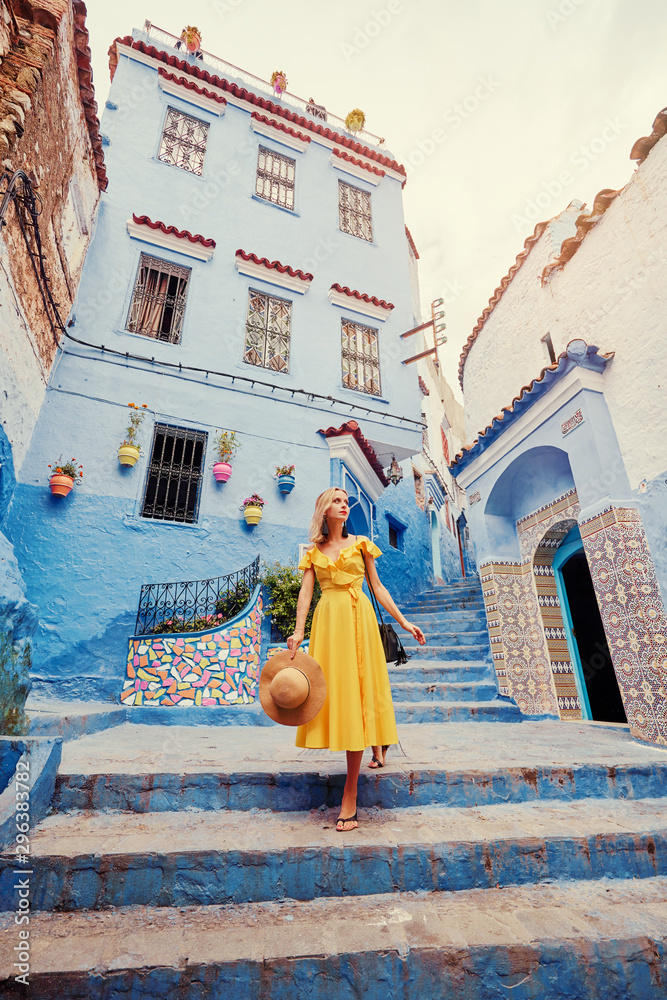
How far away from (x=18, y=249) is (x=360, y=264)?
7904mm

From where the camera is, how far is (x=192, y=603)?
662cm

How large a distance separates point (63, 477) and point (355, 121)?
12.7 metres

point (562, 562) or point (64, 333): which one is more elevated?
point (64, 333)

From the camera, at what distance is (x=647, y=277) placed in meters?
5.33

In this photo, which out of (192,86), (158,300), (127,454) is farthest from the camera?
(192,86)

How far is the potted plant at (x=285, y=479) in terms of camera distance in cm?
786

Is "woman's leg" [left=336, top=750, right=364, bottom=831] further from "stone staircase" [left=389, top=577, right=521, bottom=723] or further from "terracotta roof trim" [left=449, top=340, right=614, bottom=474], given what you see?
"terracotta roof trim" [left=449, top=340, right=614, bottom=474]

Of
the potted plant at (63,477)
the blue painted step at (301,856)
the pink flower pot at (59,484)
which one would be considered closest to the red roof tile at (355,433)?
the potted plant at (63,477)

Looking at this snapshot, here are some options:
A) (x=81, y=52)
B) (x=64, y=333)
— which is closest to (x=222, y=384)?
(x=64, y=333)

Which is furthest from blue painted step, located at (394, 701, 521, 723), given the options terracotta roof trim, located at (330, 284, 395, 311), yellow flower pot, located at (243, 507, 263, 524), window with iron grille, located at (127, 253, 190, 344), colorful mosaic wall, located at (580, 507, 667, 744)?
terracotta roof trim, located at (330, 284, 395, 311)

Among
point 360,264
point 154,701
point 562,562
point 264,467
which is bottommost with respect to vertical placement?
point 154,701

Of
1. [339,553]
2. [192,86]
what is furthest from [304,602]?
[192,86]

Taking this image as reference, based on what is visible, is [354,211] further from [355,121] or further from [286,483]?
[286,483]

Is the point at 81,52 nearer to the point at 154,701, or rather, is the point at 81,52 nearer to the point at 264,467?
the point at 264,467
